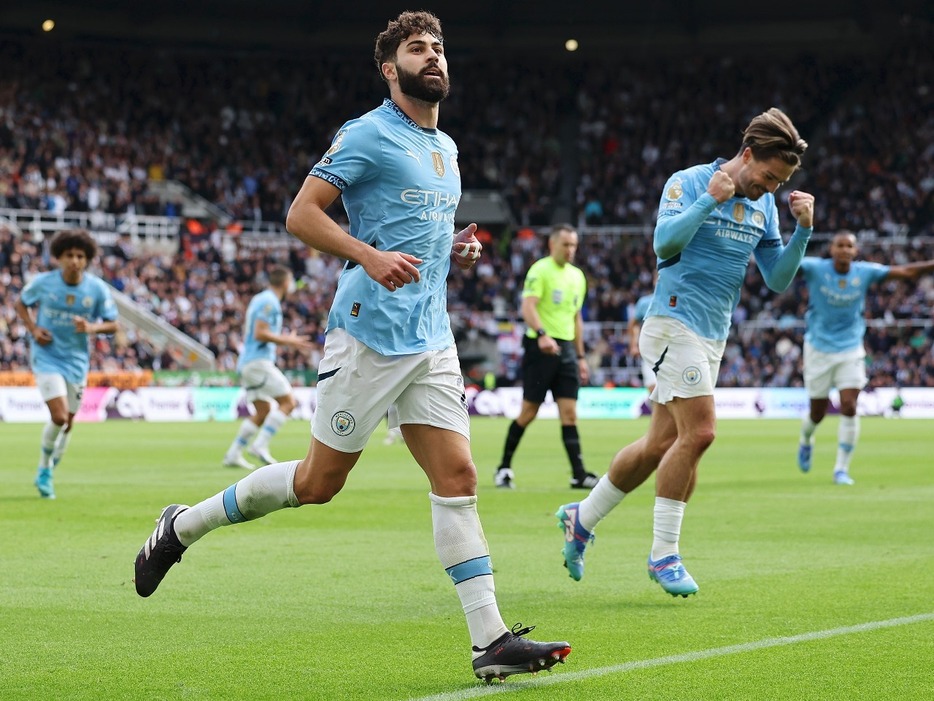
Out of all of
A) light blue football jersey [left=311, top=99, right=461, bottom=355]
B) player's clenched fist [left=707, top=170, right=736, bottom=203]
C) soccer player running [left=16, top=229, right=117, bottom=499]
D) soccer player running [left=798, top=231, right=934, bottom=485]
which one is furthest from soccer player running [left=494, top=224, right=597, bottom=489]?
light blue football jersey [left=311, top=99, right=461, bottom=355]

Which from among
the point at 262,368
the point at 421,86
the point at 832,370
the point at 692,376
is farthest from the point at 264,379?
the point at 421,86

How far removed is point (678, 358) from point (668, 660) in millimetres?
2462

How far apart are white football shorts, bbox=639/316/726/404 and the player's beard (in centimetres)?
255

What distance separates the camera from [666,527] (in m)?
7.47

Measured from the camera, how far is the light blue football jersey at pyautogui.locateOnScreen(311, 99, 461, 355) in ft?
18.1

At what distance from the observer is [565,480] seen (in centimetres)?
1596

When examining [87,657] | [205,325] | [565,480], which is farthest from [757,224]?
[205,325]

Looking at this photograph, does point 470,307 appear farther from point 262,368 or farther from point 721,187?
point 721,187

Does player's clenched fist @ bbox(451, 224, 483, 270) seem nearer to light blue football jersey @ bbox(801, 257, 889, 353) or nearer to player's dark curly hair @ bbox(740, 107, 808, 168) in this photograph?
player's dark curly hair @ bbox(740, 107, 808, 168)

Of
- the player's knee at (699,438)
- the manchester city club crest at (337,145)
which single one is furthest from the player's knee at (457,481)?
the player's knee at (699,438)

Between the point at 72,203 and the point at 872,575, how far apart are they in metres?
38.3

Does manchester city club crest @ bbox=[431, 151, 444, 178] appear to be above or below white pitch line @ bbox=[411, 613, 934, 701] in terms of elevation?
above

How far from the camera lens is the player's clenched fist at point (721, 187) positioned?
7.09 m

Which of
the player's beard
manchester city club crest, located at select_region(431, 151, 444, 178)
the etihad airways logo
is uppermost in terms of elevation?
the player's beard
